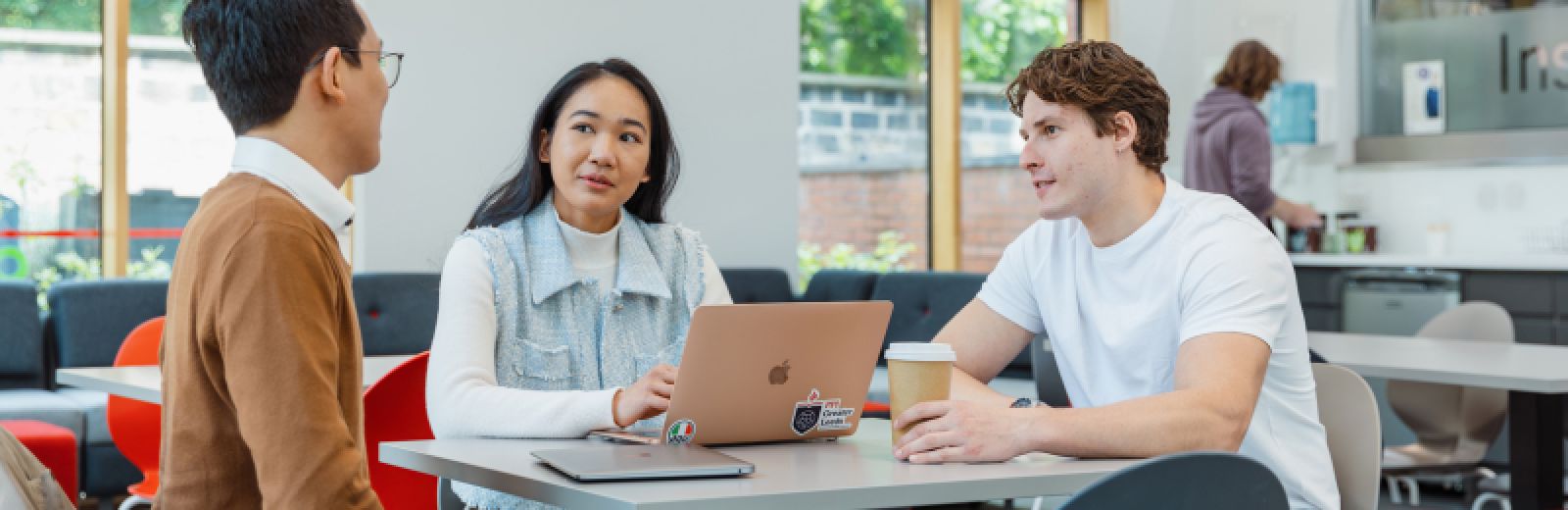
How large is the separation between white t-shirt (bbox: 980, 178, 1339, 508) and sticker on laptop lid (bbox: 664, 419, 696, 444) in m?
0.59

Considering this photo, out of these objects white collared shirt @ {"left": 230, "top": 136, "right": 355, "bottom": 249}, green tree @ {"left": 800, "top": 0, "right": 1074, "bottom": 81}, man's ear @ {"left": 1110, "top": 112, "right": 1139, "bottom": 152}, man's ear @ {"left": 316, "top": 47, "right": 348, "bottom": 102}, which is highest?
green tree @ {"left": 800, "top": 0, "right": 1074, "bottom": 81}

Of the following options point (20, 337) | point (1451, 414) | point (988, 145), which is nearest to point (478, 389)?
point (1451, 414)

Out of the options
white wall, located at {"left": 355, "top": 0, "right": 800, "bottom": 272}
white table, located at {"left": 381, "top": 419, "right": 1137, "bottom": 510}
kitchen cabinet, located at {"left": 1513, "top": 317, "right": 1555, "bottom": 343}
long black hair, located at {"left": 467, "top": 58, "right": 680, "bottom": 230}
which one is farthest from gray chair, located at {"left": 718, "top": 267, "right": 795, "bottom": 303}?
white table, located at {"left": 381, "top": 419, "right": 1137, "bottom": 510}

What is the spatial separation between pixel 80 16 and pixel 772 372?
14.2ft

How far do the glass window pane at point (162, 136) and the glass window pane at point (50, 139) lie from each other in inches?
4.6

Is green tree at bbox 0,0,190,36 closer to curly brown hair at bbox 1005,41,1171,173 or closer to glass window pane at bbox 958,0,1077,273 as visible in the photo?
glass window pane at bbox 958,0,1077,273

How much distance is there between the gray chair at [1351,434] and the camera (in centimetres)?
206

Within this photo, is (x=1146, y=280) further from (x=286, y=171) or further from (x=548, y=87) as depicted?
(x=548, y=87)

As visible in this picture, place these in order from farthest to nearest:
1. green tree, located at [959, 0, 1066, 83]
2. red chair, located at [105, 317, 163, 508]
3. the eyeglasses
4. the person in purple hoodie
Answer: green tree, located at [959, 0, 1066, 83]
the person in purple hoodie
red chair, located at [105, 317, 163, 508]
the eyeglasses

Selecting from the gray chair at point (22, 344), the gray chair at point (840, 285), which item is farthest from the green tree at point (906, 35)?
the gray chair at point (22, 344)

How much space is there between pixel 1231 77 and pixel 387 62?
530 centimetres

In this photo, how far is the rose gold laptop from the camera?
1.69 metres

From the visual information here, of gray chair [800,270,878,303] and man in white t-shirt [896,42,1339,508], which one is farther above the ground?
man in white t-shirt [896,42,1339,508]

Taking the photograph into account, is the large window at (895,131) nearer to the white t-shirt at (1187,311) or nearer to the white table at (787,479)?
the white t-shirt at (1187,311)
